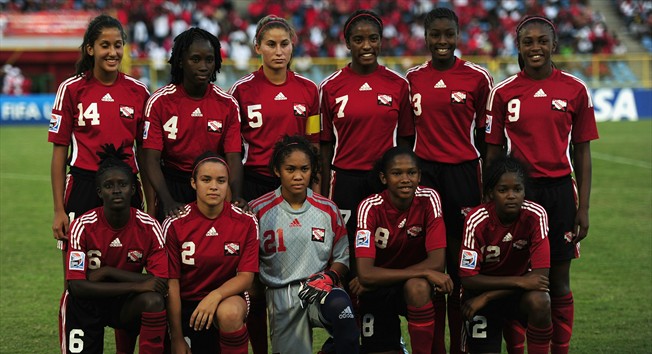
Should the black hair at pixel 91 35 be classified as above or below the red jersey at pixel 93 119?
above

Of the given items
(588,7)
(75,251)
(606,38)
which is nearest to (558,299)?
(75,251)

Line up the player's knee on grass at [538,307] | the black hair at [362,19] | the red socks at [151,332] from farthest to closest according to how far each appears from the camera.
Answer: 1. the black hair at [362,19]
2. the player's knee on grass at [538,307]
3. the red socks at [151,332]

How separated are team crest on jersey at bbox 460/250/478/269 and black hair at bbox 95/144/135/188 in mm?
1823

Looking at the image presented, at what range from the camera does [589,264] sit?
9.01 m

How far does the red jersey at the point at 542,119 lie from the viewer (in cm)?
549

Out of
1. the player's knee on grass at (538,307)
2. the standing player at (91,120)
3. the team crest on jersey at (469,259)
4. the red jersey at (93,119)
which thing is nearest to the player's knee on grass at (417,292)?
the team crest on jersey at (469,259)

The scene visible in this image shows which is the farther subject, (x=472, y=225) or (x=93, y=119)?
(x=93, y=119)

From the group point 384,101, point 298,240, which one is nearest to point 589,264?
point 384,101

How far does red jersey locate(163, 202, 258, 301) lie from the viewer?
5227 millimetres

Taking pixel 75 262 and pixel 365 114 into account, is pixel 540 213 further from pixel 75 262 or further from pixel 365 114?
pixel 75 262

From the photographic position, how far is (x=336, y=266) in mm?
5352

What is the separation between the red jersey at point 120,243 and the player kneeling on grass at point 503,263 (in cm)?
164

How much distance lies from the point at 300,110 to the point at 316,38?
77.0 feet

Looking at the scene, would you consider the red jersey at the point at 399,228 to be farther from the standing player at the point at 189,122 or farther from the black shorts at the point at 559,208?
the standing player at the point at 189,122
